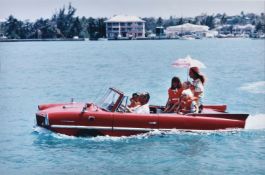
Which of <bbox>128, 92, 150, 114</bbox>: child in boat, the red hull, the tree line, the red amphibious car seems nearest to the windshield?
the red amphibious car

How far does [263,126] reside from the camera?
18.2m

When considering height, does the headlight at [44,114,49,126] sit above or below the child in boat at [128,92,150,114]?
below

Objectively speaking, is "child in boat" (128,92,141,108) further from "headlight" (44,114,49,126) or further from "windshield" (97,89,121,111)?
"headlight" (44,114,49,126)

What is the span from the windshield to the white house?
160m

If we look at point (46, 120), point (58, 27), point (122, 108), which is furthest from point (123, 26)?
point (46, 120)

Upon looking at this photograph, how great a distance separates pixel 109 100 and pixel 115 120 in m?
0.81

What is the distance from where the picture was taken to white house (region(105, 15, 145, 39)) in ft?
586

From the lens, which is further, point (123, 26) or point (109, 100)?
point (123, 26)

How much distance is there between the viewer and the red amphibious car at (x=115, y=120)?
15672mm

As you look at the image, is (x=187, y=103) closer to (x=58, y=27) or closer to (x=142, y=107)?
(x=142, y=107)

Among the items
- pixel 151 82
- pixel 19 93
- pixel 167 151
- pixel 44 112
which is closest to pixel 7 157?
pixel 44 112

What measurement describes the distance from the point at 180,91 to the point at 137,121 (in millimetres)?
1768

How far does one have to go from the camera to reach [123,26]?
183 m

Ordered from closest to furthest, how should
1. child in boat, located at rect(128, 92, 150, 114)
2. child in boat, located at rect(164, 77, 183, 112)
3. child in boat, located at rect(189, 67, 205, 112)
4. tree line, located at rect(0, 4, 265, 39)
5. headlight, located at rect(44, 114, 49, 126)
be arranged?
headlight, located at rect(44, 114, 49, 126)
child in boat, located at rect(128, 92, 150, 114)
child in boat, located at rect(164, 77, 183, 112)
child in boat, located at rect(189, 67, 205, 112)
tree line, located at rect(0, 4, 265, 39)
